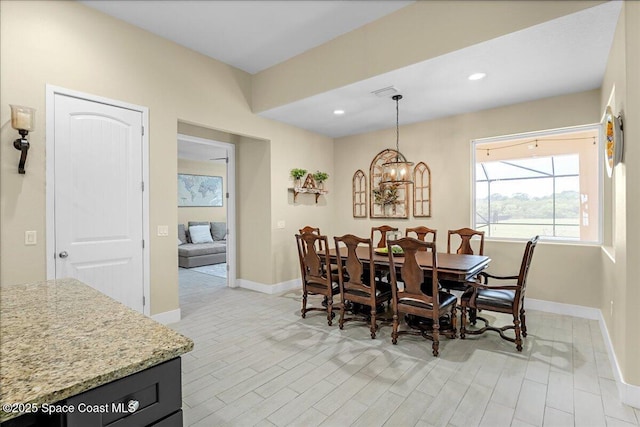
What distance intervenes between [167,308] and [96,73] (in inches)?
103

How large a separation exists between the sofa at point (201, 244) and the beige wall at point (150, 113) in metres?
2.40

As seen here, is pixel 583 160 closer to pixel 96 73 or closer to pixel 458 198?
pixel 458 198

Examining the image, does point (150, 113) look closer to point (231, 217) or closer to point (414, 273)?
point (231, 217)

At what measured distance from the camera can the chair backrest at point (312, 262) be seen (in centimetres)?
366

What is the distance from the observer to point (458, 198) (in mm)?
4824

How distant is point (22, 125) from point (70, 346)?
98.2 inches

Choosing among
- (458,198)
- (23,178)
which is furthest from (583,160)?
(23,178)

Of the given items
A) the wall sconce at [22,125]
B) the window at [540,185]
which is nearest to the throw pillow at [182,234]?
the wall sconce at [22,125]

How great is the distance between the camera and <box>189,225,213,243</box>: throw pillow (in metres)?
8.13

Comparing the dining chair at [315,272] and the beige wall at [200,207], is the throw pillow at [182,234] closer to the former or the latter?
the beige wall at [200,207]

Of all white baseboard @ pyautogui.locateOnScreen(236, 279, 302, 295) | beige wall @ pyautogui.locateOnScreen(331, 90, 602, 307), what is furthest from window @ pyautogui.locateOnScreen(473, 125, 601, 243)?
white baseboard @ pyautogui.locateOnScreen(236, 279, 302, 295)

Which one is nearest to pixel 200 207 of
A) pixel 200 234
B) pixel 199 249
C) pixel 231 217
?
pixel 200 234

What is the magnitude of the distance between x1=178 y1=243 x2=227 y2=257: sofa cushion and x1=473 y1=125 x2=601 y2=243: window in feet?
18.9

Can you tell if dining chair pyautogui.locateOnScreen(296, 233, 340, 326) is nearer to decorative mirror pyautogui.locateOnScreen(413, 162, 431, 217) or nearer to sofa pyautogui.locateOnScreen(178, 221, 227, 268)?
decorative mirror pyautogui.locateOnScreen(413, 162, 431, 217)
